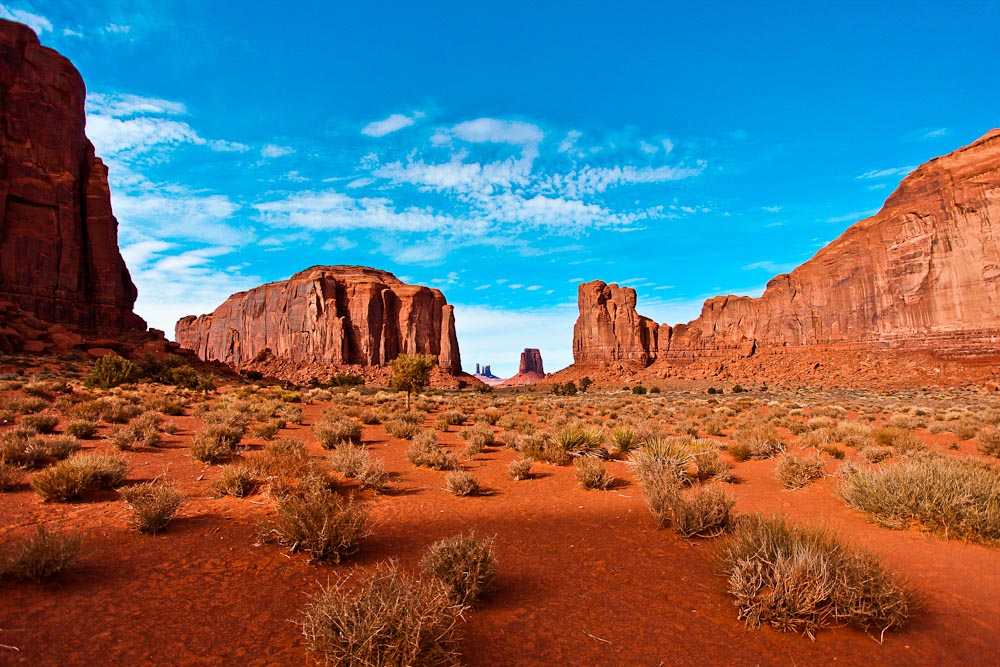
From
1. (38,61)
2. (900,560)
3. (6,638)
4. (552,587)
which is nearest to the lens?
(6,638)

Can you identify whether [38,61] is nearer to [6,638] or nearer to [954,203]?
[6,638]

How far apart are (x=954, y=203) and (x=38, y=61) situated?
11594 cm

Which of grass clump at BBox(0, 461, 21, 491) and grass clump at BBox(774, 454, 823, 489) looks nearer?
grass clump at BBox(0, 461, 21, 491)

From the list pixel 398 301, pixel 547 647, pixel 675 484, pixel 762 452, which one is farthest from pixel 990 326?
pixel 398 301

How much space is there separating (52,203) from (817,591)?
67.4 m

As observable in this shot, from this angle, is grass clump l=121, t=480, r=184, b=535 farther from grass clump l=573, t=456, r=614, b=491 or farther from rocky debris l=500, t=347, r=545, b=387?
rocky debris l=500, t=347, r=545, b=387

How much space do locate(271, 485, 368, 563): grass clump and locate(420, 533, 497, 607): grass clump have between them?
114 cm

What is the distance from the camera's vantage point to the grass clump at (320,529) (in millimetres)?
4875

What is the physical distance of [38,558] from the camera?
4.01 meters

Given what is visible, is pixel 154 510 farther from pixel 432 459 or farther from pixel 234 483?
pixel 432 459

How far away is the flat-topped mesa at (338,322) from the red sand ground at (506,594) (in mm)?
81401

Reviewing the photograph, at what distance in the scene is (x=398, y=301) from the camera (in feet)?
302

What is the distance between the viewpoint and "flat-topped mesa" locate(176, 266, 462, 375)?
3354 inches

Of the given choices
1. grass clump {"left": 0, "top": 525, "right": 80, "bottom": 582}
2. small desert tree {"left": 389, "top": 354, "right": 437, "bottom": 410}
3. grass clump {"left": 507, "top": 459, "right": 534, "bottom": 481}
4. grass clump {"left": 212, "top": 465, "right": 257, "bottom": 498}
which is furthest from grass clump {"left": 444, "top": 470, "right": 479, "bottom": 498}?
small desert tree {"left": 389, "top": 354, "right": 437, "bottom": 410}
